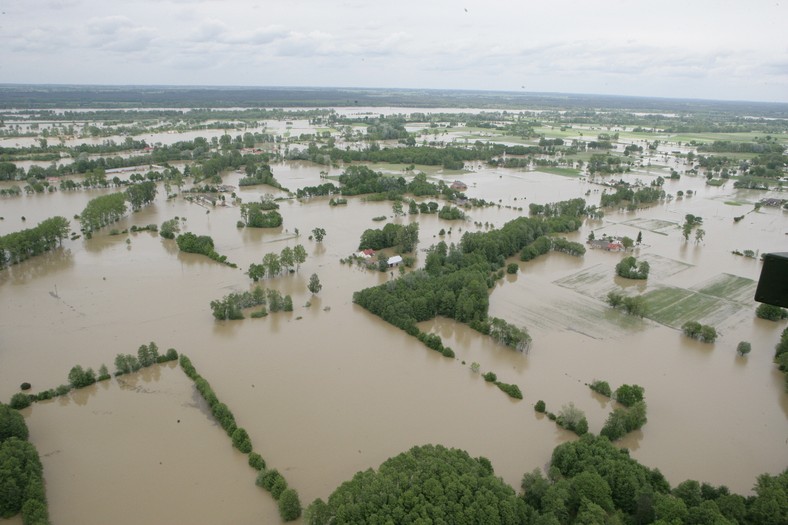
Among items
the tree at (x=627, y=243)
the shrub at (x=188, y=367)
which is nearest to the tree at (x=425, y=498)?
the shrub at (x=188, y=367)

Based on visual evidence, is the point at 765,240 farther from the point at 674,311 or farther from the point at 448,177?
the point at 448,177

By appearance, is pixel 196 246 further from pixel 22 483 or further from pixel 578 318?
pixel 578 318

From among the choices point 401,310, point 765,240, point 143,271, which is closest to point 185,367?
point 401,310

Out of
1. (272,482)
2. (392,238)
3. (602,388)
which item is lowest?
(272,482)

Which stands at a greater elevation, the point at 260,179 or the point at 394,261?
the point at 260,179

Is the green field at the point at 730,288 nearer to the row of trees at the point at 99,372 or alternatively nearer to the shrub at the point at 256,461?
the shrub at the point at 256,461

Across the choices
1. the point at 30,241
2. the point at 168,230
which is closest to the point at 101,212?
the point at 168,230

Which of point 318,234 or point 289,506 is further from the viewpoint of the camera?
point 318,234
